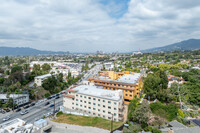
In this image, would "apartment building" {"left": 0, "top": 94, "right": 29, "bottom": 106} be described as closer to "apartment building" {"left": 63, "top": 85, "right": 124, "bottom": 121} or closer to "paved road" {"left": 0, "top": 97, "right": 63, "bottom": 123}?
"paved road" {"left": 0, "top": 97, "right": 63, "bottom": 123}

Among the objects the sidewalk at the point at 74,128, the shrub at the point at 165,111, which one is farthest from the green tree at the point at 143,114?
the sidewalk at the point at 74,128

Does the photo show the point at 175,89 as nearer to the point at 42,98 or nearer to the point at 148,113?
the point at 148,113

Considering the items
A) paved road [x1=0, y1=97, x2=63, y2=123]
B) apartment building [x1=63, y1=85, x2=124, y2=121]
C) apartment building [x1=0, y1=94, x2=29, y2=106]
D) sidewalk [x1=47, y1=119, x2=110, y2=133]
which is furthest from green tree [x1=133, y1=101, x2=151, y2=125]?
apartment building [x1=0, y1=94, x2=29, y2=106]

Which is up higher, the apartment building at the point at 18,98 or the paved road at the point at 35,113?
the apartment building at the point at 18,98

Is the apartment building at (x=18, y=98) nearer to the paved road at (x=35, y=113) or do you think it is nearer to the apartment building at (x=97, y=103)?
the paved road at (x=35, y=113)

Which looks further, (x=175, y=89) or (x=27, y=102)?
(x=27, y=102)

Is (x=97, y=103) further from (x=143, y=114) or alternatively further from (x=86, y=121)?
(x=143, y=114)

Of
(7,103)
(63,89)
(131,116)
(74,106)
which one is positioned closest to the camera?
(131,116)

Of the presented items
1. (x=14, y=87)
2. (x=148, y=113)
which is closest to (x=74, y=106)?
(x=148, y=113)
